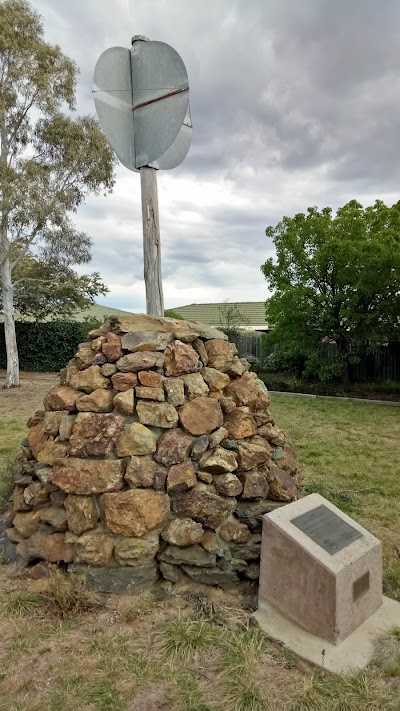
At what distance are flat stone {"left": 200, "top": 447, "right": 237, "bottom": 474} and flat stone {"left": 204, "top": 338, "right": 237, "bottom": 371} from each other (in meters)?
0.77

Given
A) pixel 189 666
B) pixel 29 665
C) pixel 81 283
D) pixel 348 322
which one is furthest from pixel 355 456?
pixel 81 283

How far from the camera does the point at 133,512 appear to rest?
3.01 metres

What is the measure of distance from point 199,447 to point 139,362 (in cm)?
79

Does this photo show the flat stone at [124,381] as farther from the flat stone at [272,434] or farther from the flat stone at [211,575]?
the flat stone at [211,575]

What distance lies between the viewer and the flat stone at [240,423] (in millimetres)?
3492

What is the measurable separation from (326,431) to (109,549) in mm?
6625

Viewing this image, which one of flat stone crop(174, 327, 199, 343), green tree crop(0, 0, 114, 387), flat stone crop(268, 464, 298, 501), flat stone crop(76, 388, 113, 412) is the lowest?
flat stone crop(268, 464, 298, 501)

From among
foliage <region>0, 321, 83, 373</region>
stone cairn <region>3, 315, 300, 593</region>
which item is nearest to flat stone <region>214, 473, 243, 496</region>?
stone cairn <region>3, 315, 300, 593</region>

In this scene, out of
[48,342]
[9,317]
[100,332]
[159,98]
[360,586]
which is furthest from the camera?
[48,342]

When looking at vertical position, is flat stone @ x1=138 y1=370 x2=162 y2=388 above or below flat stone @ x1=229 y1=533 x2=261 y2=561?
above

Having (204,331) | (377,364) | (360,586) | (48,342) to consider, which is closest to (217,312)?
(48,342)

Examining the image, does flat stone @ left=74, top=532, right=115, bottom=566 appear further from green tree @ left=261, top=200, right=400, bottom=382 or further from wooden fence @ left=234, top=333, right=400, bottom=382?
wooden fence @ left=234, top=333, right=400, bottom=382

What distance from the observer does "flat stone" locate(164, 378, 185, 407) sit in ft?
11.0

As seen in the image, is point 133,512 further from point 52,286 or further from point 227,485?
point 52,286
